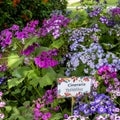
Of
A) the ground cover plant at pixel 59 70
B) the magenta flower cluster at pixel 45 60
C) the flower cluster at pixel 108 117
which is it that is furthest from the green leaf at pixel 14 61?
the flower cluster at pixel 108 117

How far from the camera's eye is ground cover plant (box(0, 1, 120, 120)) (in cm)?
314

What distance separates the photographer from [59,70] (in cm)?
387

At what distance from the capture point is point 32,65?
12.2 ft

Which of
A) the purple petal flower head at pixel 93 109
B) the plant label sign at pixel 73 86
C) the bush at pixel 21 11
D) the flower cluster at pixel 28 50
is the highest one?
the flower cluster at pixel 28 50

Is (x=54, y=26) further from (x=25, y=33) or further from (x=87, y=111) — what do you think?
(x=87, y=111)

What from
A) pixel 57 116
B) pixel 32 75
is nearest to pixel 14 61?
pixel 32 75

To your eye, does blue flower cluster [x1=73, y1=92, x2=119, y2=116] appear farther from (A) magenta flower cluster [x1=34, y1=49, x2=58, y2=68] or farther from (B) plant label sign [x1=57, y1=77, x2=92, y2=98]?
(A) magenta flower cluster [x1=34, y1=49, x2=58, y2=68]

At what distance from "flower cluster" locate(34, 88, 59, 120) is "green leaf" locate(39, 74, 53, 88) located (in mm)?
75

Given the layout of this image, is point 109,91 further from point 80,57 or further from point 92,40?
point 92,40

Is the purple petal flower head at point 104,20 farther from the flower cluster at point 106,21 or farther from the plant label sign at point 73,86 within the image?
the plant label sign at point 73,86

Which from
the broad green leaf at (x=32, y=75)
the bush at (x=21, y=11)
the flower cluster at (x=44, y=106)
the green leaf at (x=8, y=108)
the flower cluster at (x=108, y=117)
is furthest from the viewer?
the bush at (x=21, y=11)

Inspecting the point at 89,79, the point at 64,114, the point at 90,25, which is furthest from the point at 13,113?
the point at 90,25

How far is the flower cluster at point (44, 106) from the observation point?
10.0ft

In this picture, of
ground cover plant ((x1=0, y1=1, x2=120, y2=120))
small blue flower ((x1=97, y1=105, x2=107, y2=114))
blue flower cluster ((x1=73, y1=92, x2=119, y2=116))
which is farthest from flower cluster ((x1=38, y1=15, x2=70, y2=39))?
small blue flower ((x1=97, y1=105, x2=107, y2=114))
